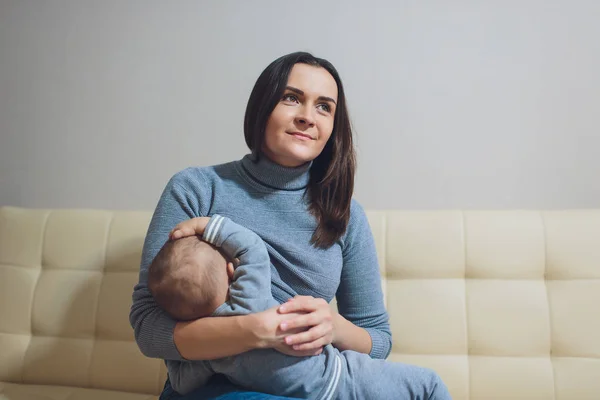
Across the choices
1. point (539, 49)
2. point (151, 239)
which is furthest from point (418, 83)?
point (151, 239)

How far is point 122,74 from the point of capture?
1.84m

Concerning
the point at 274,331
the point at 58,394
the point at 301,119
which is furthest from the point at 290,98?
the point at 58,394

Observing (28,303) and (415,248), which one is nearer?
(415,248)

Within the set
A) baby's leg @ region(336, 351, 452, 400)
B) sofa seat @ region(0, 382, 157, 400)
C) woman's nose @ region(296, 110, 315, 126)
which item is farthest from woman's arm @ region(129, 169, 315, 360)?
sofa seat @ region(0, 382, 157, 400)

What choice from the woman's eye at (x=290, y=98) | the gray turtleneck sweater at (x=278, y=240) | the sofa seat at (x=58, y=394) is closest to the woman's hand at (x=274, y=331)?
the gray turtleneck sweater at (x=278, y=240)

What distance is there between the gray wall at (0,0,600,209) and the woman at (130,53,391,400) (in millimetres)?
430

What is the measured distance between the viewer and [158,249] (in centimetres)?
111

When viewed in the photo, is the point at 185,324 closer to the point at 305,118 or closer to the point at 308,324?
the point at 308,324

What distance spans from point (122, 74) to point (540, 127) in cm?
138

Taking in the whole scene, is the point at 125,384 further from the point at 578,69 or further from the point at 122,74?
the point at 578,69

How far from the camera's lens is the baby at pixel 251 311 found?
99cm

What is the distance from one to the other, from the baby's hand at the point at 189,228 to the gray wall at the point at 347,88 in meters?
0.75

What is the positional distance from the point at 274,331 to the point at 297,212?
321mm

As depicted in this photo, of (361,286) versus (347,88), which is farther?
(347,88)
